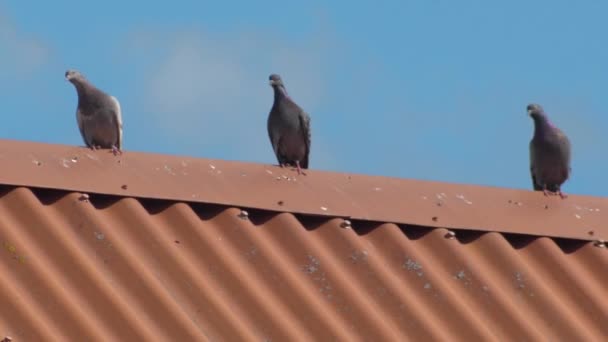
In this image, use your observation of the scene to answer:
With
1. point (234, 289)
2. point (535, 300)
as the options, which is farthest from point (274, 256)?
point (535, 300)

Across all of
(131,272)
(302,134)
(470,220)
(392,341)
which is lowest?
(392,341)

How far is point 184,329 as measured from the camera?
530 cm

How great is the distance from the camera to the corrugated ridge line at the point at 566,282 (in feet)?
20.1

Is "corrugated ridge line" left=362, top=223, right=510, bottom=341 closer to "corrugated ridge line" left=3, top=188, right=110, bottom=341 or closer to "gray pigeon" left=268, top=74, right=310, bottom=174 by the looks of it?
"corrugated ridge line" left=3, top=188, right=110, bottom=341

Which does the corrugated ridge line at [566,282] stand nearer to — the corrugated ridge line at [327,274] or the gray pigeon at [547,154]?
the corrugated ridge line at [327,274]

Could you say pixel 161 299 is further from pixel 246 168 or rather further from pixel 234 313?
pixel 246 168

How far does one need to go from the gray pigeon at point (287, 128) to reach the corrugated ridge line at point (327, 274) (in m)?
2.95

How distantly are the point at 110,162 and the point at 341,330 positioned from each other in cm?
130

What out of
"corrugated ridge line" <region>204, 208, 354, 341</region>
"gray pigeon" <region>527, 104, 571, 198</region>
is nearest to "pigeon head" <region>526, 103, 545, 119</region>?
"gray pigeon" <region>527, 104, 571, 198</region>

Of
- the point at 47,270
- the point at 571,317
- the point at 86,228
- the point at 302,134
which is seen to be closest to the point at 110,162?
the point at 86,228

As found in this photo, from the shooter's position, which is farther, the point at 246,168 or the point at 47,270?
the point at 246,168

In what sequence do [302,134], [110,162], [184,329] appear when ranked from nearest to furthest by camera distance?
[184,329] → [110,162] → [302,134]

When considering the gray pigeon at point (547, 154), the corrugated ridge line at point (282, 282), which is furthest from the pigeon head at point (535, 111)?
the corrugated ridge line at point (282, 282)

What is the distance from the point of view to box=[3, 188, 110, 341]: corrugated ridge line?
5.13 m
